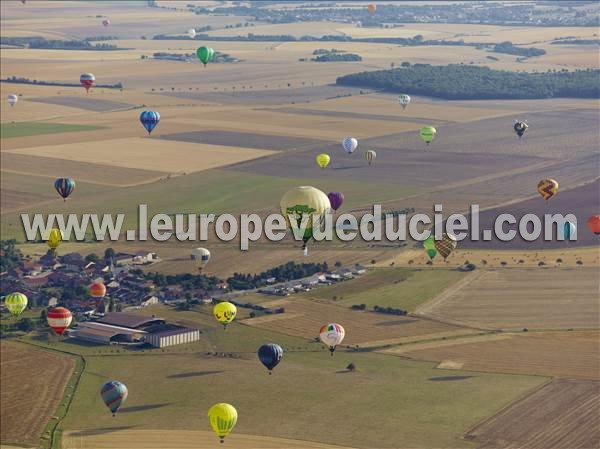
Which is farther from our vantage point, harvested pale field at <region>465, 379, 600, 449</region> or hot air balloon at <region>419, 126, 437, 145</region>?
hot air balloon at <region>419, 126, 437, 145</region>

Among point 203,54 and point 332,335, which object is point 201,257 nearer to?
point 332,335

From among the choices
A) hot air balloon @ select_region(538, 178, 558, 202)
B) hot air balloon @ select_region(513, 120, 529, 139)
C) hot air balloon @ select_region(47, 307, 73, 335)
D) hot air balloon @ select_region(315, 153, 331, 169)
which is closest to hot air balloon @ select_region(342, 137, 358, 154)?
hot air balloon @ select_region(315, 153, 331, 169)

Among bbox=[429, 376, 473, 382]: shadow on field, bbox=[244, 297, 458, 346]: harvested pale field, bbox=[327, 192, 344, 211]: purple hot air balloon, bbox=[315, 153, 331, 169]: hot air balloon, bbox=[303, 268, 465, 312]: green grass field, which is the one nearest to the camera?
bbox=[429, 376, 473, 382]: shadow on field

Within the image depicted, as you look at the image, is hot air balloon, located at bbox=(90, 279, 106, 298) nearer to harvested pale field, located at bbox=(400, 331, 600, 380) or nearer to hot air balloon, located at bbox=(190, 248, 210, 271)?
hot air balloon, located at bbox=(190, 248, 210, 271)

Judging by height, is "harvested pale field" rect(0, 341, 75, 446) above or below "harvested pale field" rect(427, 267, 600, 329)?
below

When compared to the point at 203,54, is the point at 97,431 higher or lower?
lower

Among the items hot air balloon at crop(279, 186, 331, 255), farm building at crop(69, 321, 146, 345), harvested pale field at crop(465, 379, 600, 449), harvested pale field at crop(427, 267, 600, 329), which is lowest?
farm building at crop(69, 321, 146, 345)

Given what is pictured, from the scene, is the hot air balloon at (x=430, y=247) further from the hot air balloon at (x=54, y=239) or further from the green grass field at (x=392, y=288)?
the hot air balloon at (x=54, y=239)

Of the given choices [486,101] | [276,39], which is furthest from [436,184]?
[276,39]

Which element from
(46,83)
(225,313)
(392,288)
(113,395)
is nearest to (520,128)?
(392,288)
